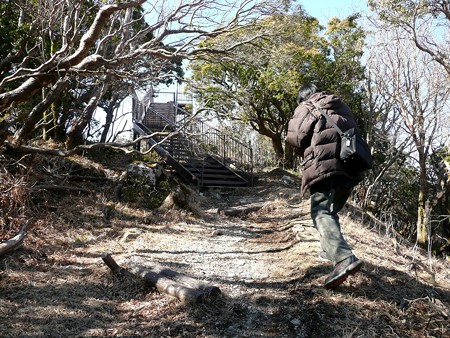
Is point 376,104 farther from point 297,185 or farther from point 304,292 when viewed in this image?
point 304,292

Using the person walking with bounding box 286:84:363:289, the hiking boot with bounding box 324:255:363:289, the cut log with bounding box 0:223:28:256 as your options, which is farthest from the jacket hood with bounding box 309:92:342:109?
the cut log with bounding box 0:223:28:256

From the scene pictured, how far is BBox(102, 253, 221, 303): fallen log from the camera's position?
11.7ft

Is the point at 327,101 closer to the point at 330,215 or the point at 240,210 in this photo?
the point at 330,215

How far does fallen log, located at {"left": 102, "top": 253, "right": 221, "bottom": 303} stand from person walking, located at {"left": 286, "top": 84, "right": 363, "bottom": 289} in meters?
1.14

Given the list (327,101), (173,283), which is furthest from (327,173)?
(173,283)

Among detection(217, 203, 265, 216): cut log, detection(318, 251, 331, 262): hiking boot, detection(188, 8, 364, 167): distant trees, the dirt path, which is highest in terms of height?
detection(188, 8, 364, 167): distant trees

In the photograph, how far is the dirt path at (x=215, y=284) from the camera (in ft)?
10.8

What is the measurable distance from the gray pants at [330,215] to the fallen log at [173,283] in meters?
1.11

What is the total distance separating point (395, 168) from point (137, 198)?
11.9m

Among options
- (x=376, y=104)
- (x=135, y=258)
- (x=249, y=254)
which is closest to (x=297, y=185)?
(x=376, y=104)

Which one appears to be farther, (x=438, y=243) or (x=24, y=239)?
(x=438, y=243)

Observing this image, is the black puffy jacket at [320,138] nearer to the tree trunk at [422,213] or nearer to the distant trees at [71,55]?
the distant trees at [71,55]

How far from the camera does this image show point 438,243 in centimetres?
1437

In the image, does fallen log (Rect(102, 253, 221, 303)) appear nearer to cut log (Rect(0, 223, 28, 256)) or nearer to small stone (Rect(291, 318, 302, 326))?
small stone (Rect(291, 318, 302, 326))
